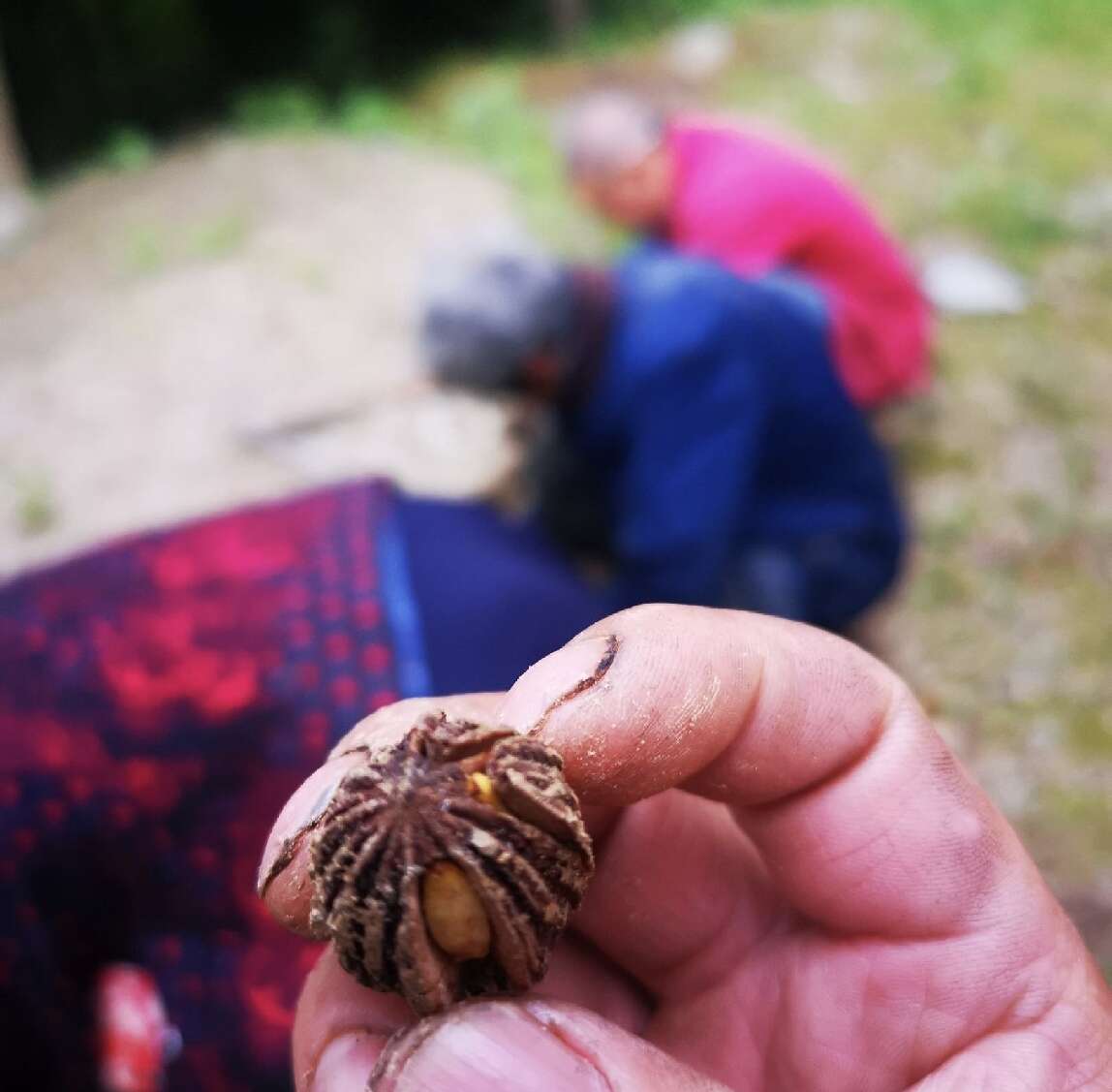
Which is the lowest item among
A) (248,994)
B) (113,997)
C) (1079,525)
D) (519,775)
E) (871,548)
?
(1079,525)

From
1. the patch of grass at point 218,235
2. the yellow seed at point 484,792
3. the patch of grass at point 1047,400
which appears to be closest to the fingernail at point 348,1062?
the yellow seed at point 484,792

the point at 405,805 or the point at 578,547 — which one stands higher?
the point at 405,805

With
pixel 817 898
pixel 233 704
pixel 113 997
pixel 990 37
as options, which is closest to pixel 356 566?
pixel 233 704

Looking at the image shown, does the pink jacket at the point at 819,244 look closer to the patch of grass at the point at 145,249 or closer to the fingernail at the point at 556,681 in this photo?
the patch of grass at the point at 145,249

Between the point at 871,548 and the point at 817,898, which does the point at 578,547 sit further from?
the point at 817,898

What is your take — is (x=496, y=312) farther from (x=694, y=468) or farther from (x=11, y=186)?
(x=11, y=186)
